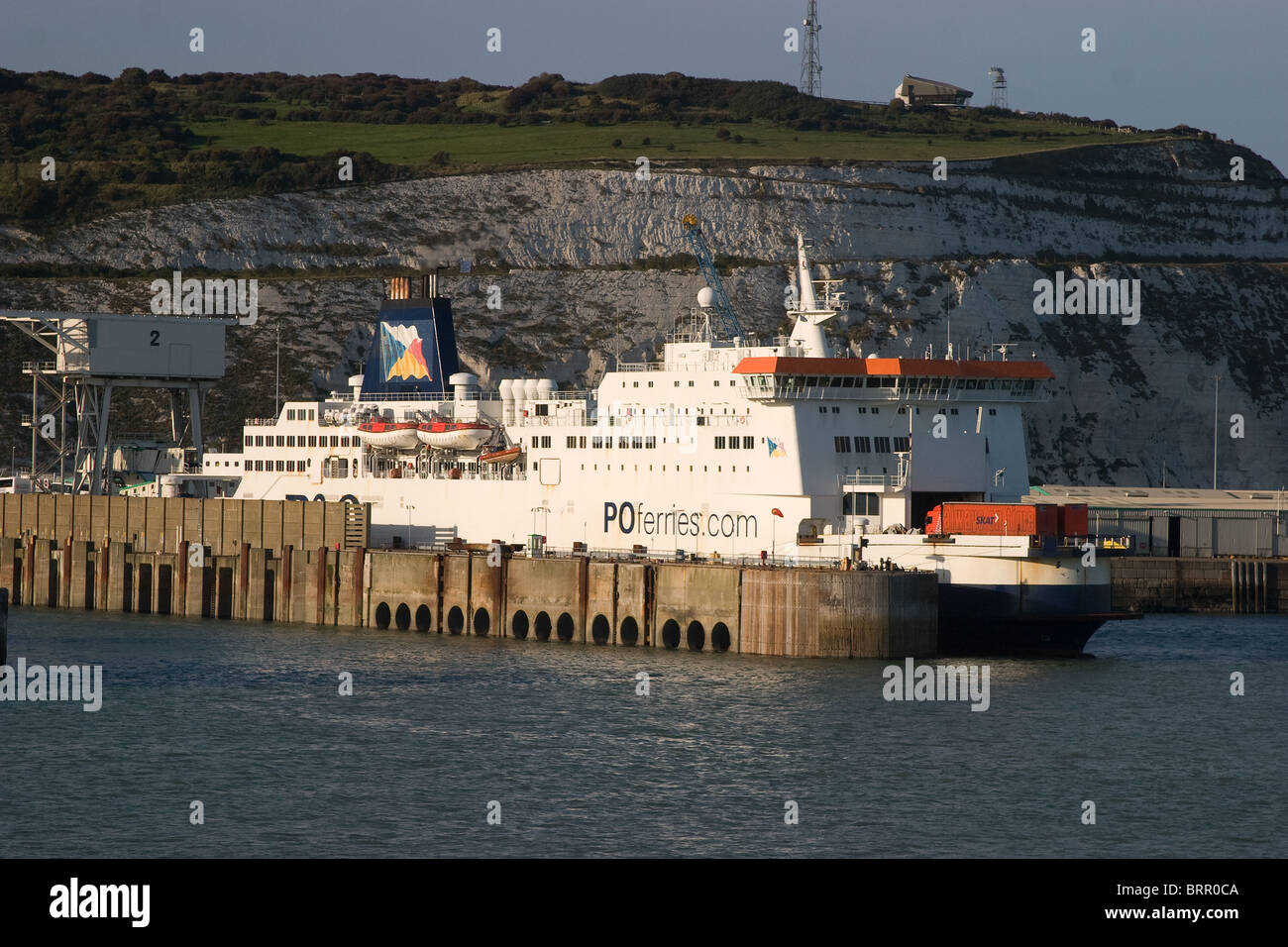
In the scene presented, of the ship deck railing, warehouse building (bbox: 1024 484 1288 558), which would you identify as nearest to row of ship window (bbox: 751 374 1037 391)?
the ship deck railing

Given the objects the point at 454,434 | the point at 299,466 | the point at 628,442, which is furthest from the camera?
the point at 299,466

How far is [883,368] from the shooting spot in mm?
54719

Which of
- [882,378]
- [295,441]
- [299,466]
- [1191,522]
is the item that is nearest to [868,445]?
[882,378]

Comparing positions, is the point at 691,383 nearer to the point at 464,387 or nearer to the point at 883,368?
the point at 883,368

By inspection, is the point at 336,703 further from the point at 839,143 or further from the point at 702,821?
the point at 839,143

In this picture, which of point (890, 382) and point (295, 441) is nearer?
point (890, 382)

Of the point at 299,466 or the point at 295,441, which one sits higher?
the point at 295,441

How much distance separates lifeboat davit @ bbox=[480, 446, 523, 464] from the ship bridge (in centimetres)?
1127

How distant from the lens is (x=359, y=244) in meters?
127

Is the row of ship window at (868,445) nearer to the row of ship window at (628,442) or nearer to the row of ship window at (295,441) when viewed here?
the row of ship window at (628,442)

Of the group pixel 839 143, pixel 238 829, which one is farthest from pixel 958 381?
pixel 839 143

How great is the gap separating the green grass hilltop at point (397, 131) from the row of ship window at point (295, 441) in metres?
58.0

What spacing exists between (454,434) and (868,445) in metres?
16.8
